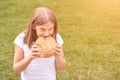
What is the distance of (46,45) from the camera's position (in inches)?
115

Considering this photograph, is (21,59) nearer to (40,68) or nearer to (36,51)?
(40,68)

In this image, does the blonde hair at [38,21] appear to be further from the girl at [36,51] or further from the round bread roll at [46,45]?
the round bread roll at [46,45]

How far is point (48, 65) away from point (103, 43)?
3722 millimetres

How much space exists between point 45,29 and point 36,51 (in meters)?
0.20

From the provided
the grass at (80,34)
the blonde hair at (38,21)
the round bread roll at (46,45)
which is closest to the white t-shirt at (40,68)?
the blonde hair at (38,21)

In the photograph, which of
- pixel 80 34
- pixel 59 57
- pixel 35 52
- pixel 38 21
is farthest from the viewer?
pixel 80 34

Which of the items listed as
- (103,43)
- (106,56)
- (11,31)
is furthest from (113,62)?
(11,31)

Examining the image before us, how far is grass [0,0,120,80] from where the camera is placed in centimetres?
547

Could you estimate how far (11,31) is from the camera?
25.0 ft

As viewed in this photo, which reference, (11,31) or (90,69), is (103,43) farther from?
(11,31)

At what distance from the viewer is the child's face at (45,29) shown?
2.88 meters

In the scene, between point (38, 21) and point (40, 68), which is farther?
point (40, 68)

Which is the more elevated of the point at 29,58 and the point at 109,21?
the point at 29,58

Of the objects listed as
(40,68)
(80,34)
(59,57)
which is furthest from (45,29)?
(80,34)
